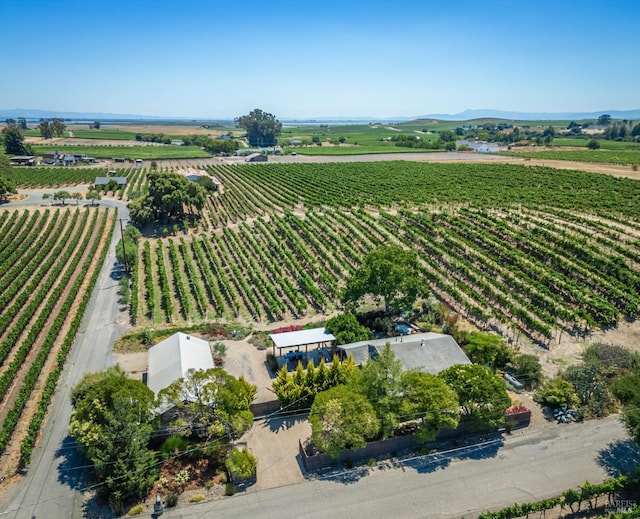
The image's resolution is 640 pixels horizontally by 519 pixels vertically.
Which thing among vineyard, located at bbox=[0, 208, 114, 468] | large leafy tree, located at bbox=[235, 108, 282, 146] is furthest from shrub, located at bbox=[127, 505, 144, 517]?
large leafy tree, located at bbox=[235, 108, 282, 146]

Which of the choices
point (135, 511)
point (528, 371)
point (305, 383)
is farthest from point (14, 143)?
point (528, 371)

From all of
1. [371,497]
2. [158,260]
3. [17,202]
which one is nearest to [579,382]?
[371,497]

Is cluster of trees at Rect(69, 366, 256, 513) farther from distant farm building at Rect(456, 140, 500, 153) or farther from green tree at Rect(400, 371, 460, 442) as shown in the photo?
distant farm building at Rect(456, 140, 500, 153)

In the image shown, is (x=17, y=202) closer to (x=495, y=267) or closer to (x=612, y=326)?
(x=495, y=267)

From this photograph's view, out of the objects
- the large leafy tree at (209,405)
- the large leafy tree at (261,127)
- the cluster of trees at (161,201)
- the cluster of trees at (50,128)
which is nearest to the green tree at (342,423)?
the large leafy tree at (209,405)

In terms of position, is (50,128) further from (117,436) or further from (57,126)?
(117,436)

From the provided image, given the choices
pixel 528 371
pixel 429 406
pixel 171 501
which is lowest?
pixel 171 501
